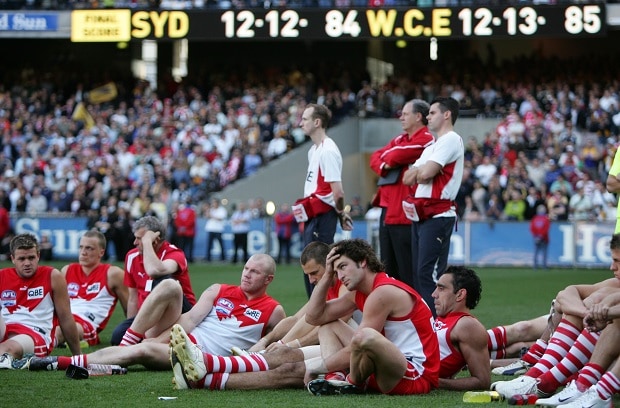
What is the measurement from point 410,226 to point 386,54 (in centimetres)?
2631

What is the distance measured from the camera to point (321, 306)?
7.75 meters

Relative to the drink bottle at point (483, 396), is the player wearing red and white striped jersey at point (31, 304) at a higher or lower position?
higher

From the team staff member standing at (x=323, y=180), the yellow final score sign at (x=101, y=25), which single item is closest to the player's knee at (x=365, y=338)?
the team staff member standing at (x=323, y=180)

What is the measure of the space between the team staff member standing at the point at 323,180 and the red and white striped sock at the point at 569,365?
3.82 m

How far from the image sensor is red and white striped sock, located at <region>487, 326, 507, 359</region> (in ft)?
30.5

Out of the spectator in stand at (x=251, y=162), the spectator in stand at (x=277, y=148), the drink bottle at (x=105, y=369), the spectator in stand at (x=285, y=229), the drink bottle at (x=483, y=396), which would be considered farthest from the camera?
the spectator in stand at (x=277, y=148)

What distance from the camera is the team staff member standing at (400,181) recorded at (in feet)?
34.3

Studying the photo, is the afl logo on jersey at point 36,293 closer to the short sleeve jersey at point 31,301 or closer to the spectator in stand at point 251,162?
the short sleeve jersey at point 31,301

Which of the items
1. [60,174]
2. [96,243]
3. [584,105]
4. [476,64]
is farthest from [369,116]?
[96,243]

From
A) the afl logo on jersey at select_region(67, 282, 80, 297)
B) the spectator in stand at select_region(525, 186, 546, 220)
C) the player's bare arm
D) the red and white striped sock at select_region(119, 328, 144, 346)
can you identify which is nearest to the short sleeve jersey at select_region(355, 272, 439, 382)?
the red and white striped sock at select_region(119, 328, 144, 346)

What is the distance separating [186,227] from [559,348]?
61.5 ft

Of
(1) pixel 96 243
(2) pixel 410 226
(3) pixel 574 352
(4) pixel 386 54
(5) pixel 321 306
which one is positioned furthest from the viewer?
(4) pixel 386 54

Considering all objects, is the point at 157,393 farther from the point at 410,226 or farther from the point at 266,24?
the point at 266,24

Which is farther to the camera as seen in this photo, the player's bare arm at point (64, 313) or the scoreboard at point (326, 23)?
the scoreboard at point (326, 23)
